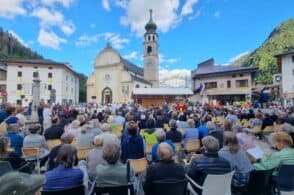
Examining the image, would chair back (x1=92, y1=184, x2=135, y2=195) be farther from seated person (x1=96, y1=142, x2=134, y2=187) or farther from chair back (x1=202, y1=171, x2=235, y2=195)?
Result: chair back (x1=202, y1=171, x2=235, y2=195)

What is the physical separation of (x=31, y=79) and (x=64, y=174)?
51.8 m

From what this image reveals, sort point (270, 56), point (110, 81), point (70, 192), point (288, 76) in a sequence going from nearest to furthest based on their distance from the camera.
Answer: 1. point (70, 192)
2. point (288, 76)
3. point (270, 56)
4. point (110, 81)

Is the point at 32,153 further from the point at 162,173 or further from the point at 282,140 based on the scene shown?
the point at 282,140

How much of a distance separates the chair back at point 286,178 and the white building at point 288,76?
107 ft

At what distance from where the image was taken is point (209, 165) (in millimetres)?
3646

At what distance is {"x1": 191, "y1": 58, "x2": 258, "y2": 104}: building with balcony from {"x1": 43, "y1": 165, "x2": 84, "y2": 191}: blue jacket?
133ft

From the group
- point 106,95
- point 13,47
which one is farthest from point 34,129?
point 13,47

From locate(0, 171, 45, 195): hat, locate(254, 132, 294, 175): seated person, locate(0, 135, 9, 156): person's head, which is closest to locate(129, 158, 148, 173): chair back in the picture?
locate(254, 132, 294, 175): seated person

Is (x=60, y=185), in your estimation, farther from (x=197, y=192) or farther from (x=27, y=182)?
(x=197, y=192)

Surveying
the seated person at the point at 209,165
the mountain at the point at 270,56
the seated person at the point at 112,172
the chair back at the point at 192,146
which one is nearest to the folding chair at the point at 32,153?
the seated person at the point at 112,172

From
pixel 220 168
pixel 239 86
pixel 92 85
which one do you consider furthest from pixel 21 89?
pixel 220 168

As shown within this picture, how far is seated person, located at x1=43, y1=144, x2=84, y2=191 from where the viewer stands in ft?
10.0

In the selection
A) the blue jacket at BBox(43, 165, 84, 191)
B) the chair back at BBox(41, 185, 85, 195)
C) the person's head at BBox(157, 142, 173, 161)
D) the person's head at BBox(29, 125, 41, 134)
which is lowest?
the chair back at BBox(41, 185, 85, 195)

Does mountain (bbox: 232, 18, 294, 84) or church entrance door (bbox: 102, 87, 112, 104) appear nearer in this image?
mountain (bbox: 232, 18, 294, 84)
